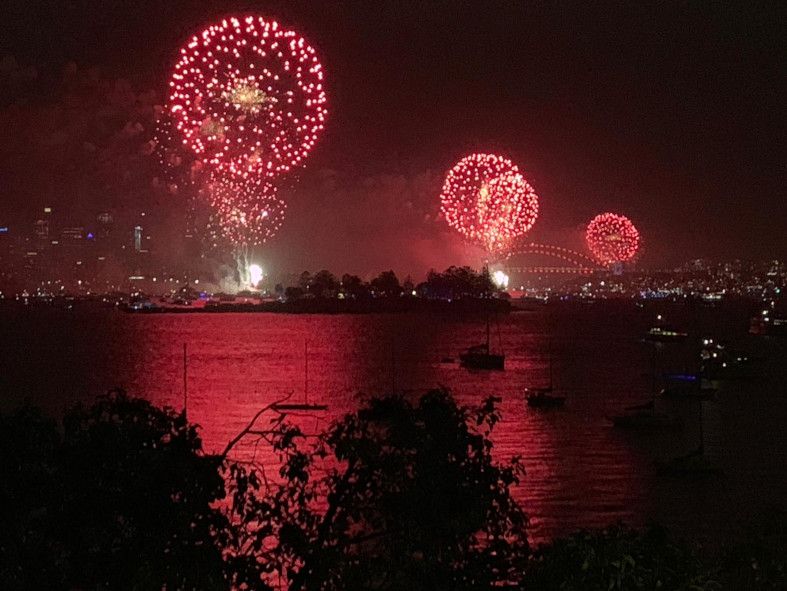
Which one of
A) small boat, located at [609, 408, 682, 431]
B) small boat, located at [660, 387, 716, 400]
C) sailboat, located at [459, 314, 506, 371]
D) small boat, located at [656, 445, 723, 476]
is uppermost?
sailboat, located at [459, 314, 506, 371]

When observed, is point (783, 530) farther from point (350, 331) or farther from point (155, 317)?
point (155, 317)

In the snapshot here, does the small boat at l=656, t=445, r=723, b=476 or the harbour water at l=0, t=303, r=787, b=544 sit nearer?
the harbour water at l=0, t=303, r=787, b=544

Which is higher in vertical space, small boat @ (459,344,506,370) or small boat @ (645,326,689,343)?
small boat @ (645,326,689,343)

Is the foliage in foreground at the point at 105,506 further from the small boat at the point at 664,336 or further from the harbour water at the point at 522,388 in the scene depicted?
the small boat at the point at 664,336

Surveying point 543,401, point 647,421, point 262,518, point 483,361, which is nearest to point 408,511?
point 262,518

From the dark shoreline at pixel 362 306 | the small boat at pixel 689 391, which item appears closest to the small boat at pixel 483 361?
the small boat at pixel 689 391

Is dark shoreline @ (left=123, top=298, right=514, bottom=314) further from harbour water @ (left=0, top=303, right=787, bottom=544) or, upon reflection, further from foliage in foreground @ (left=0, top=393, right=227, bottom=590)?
foliage in foreground @ (left=0, top=393, right=227, bottom=590)

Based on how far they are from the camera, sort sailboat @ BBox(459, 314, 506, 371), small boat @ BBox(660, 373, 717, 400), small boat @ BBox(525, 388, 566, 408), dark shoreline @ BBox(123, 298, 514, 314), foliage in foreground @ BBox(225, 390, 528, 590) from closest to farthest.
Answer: foliage in foreground @ BBox(225, 390, 528, 590) → small boat @ BBox(525, 388, 566, 408) → small boat @ BBox(660, 373, 717, 400) → sailboat @ BBox(459, 314, 506, 371) → dark shoreline @ BBox(123, 298, 514, 314)

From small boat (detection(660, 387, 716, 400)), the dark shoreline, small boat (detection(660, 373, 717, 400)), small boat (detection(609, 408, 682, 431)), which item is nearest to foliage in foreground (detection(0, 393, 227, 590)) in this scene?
small boat (detection(609, 408, 682, 431))

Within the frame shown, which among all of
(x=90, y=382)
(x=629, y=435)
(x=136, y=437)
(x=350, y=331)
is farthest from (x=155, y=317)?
(x=136, y=437)
